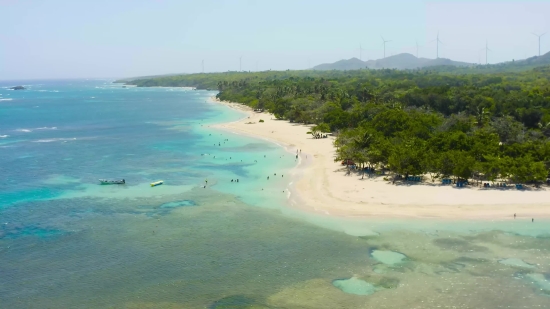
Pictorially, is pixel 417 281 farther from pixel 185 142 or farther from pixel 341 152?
pixel 185 142

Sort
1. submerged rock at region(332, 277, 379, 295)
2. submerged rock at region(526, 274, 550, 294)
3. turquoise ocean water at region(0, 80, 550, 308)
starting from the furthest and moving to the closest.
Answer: submerged rock at region(332, 277, 379, 295), submerged rock at region(526, 274, 550, 294), turquoise ocean water at region(0, 80, 550, 308)

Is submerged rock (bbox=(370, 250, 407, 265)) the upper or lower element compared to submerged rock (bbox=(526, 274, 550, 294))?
upper

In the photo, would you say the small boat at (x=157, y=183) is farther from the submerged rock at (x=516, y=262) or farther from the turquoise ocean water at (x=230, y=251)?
the submerged rock at (x=516, y=262)

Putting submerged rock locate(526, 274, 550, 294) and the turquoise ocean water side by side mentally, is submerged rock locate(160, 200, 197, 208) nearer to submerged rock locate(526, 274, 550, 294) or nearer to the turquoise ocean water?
the turquoise ocean water

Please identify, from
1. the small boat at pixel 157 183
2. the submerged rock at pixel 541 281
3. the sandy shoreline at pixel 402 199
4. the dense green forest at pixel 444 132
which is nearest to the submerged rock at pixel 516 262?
the submerged rock at pixel 541 281

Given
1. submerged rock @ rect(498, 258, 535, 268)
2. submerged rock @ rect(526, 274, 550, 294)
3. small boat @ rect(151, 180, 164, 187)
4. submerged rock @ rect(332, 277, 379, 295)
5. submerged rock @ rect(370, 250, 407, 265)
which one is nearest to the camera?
submerged rock @ rect(526, 274, 550, 294)

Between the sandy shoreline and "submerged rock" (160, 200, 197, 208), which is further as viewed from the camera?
"submerged rock" (160, 200, 197, 208)

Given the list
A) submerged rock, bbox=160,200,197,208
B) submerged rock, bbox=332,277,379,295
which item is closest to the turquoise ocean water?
submerged rock, bbox=332,277,379,295

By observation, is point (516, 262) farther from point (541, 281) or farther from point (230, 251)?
point (230, 251)

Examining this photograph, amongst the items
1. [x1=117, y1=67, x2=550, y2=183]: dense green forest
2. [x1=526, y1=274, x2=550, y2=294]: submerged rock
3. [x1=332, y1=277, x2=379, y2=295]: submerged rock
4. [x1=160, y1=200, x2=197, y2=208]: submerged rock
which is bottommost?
[x1=332, y1=277, x2=379, y2=295]: submerged rock
